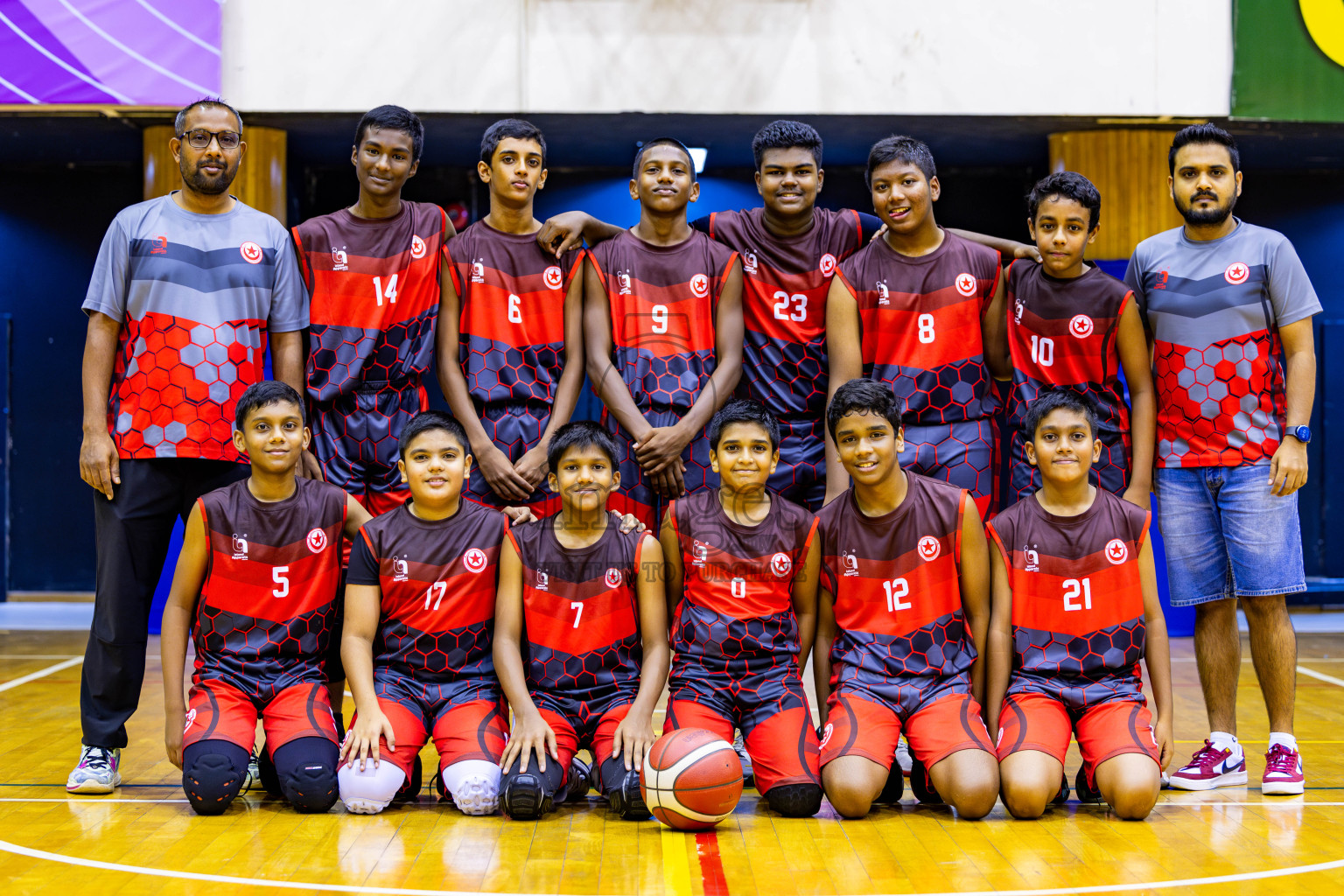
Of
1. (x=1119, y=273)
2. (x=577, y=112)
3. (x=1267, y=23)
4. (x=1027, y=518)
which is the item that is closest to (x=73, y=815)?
(x=1027, y=518)

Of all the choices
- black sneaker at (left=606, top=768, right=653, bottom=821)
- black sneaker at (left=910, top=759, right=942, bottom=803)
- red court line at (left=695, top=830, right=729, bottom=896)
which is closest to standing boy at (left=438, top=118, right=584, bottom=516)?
black sneaker at (left=606, top=768, right=653, bottom=821)

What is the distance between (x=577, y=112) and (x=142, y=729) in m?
4.59

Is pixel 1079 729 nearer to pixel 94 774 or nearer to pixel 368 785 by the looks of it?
pixel 368 785

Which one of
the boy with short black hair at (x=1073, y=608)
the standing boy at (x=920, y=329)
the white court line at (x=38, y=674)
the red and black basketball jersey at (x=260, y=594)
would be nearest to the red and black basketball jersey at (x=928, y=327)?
the standing boy at (x=920, y=329)

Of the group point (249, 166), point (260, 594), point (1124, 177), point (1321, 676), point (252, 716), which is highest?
point (249, 166)

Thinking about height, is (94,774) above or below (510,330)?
below

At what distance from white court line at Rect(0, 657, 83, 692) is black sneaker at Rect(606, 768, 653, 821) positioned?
12.7 ft

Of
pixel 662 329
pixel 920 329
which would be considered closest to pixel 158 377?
pixel 662 329

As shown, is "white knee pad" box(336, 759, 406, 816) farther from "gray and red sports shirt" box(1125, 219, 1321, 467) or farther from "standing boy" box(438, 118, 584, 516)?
"gray and red sports shirt" box(1125, 219, 1321, 467)

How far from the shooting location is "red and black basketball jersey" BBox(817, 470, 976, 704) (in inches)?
149

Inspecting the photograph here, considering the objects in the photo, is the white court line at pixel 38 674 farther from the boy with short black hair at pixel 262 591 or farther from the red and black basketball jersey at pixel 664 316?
the red and black basketball jersey at pixel 664 316

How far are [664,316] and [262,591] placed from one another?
166 cm

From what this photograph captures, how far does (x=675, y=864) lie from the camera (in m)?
3.08

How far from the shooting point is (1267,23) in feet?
24.8
